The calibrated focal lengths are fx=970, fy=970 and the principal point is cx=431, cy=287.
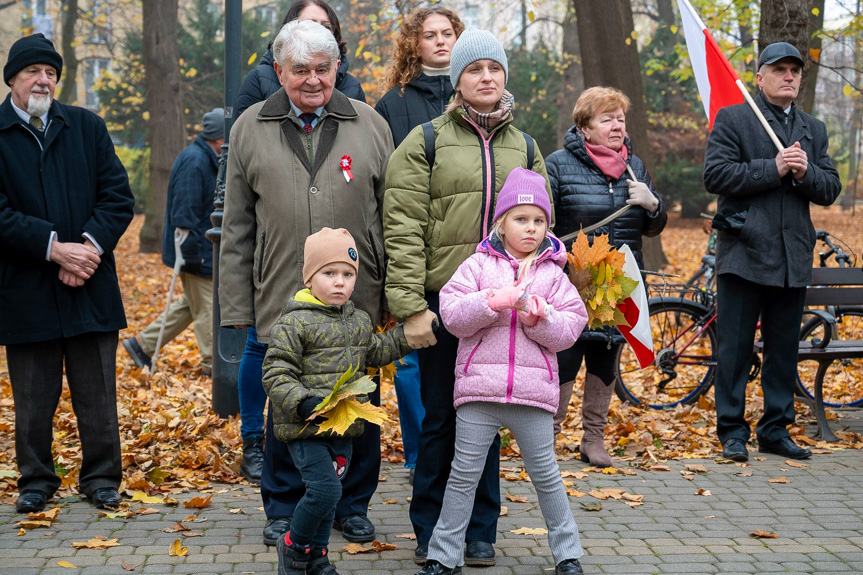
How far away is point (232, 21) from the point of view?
21.5 ft

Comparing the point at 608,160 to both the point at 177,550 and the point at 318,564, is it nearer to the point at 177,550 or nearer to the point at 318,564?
the point at 318,564

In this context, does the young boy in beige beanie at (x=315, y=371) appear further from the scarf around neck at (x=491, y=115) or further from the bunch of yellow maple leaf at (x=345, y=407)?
the scarf around neck at (x=491, y=115)

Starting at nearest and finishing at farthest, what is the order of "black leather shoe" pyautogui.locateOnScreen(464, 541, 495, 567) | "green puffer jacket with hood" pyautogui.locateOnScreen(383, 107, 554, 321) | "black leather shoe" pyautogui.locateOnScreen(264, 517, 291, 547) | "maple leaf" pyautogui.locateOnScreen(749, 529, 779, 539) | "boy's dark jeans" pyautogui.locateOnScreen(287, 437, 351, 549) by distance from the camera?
"boy's dark jeans" pyautogui.locateOnScreen(287, 437, 351, 549) < "green puffer jacket with hood" pyautogui.locateOnScreen(383, 107, 554, 321) < "black leather shoe" pyautogui.locateOnScreen(464, 541, 495, 567) < "black leather shoe" pyautogui.locateOnScreen(264, 517, 291, 547) < "maple leaf" pyautogui.locateOnScreen(749, 529, 779, 539)

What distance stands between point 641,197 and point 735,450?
1.78 metres

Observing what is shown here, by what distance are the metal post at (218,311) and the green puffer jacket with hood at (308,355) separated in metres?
2.33

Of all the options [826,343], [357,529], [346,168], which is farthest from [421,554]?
[826,343]

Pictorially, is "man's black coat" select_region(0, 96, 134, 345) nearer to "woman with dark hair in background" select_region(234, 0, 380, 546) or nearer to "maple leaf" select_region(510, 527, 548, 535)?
"woman with dark hair in background" select_region(234, 0, 380, 546)

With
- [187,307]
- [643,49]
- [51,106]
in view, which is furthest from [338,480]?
[643,49]

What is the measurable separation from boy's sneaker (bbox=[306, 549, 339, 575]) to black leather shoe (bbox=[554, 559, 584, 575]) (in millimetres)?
967

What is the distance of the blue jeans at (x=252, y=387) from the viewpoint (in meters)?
5.02

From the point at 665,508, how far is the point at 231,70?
3.93m

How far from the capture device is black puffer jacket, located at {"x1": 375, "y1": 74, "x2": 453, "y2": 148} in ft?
17.6

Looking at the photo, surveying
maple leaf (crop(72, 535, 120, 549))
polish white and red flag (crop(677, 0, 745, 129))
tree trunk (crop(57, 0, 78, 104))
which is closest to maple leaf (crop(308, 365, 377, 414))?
maple leaf (crop(72, 535, 120, 549))

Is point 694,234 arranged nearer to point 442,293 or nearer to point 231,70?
point 231,70
